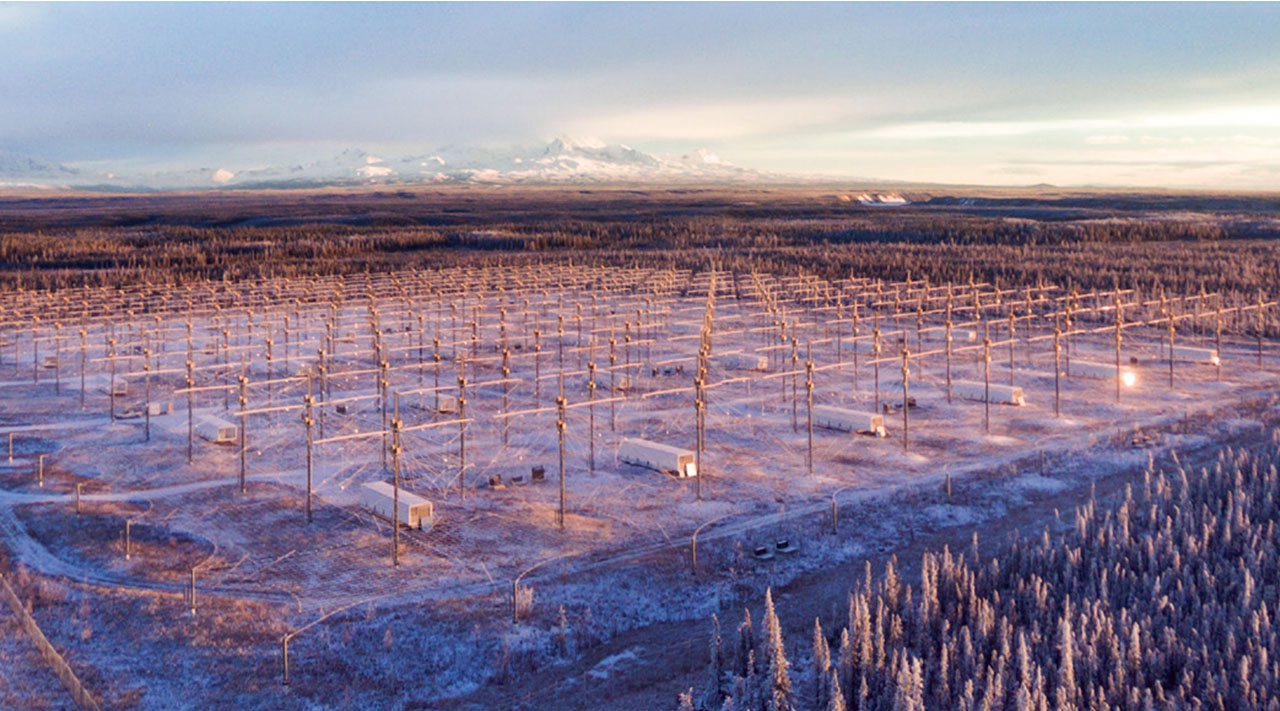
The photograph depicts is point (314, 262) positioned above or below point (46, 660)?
above

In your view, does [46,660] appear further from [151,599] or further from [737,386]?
[737,386]

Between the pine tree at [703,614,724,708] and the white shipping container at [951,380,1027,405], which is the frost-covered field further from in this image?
the pine tree at [703,614,724,708]

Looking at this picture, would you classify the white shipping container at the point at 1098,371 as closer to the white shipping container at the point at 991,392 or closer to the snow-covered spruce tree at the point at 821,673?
the white shipping container at the point at 991,392

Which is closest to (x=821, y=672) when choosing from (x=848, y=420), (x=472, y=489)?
(x=472, y=489)

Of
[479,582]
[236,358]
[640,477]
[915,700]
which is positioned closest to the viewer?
[915,700]

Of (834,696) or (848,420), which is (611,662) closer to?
(834,696)

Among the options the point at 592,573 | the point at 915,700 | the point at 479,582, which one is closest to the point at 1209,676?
the point at 915,700

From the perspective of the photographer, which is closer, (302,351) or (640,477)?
(640,477)
